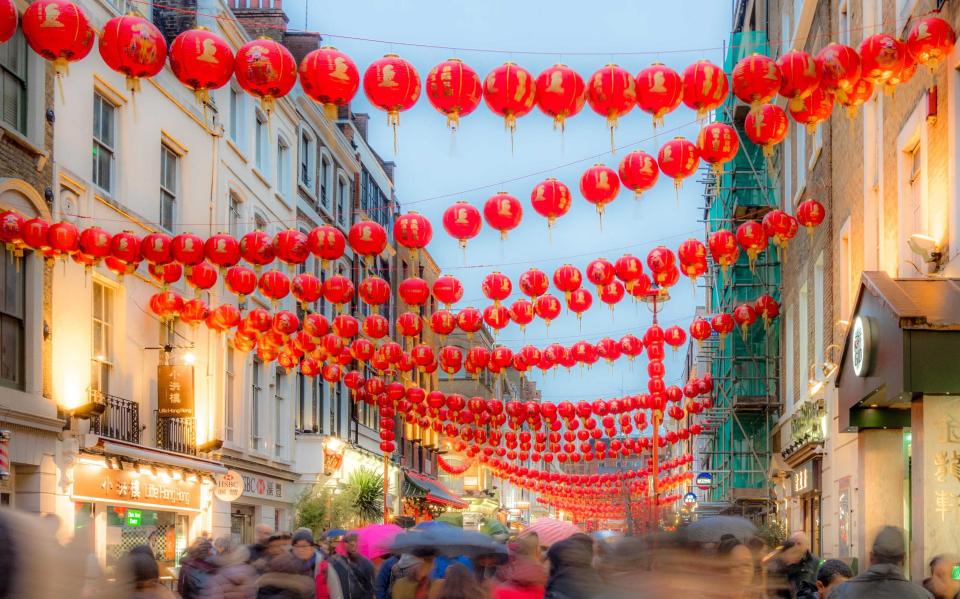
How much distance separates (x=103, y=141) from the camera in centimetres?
2220

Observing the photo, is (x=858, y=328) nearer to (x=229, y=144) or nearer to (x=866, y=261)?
(x=866, y=261)

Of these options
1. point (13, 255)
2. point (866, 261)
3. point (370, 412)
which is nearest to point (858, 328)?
point (866, 261)

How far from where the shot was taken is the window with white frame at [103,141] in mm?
21812

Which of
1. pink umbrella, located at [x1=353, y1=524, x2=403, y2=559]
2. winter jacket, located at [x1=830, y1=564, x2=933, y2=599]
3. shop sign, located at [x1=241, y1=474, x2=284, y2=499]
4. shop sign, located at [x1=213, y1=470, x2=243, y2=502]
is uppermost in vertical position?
winter jacket, located at [x1=830, y1=564, x2=933, y2=599]

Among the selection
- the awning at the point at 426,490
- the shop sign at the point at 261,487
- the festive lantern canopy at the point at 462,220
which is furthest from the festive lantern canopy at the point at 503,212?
the awning at the point at 426,490

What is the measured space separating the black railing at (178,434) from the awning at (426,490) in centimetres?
2632

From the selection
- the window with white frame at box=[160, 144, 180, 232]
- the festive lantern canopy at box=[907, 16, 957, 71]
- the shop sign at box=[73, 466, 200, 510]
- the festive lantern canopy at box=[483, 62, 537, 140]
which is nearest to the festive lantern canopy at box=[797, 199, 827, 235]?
the festive lantern canopy at box=[907, 16, 957, 71]

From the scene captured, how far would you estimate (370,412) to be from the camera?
4706cm

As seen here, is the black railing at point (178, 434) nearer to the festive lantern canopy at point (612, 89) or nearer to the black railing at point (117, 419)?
the black railing at point (117, 419)

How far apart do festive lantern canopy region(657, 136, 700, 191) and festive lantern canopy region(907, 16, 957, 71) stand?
142 inches

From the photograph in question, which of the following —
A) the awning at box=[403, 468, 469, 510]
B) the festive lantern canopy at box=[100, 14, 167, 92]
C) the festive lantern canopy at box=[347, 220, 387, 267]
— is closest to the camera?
the festive lantern canopy at box=[100, 14, 167, 92]

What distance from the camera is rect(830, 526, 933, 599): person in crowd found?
7.35 m

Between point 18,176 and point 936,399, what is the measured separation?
12.6 meters

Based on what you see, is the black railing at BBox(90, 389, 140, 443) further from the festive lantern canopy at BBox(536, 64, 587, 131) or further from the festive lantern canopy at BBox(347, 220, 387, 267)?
the festive lantern canopy at BBox(536, 64, 587, 131)
